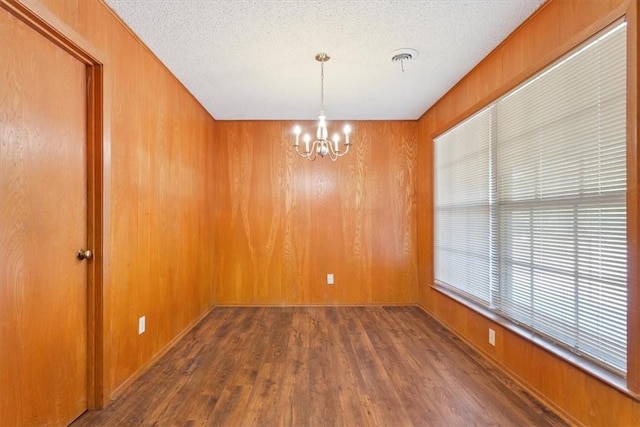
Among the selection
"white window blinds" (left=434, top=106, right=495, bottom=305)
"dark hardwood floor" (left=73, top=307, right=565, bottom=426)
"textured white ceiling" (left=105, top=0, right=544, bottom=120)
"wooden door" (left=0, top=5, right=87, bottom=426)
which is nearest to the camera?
"wooden door" (left=0, top=5, right=87, bottom=426)

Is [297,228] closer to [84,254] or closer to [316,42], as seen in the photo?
[316,42]

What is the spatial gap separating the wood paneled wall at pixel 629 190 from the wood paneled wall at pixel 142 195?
9.06ft

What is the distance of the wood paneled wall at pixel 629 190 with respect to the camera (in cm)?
141

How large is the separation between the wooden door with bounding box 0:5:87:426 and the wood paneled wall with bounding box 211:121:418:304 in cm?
229

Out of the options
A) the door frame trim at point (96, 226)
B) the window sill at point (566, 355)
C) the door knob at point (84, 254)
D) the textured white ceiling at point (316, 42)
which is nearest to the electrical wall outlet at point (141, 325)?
the door frame trim at point (96, 226)

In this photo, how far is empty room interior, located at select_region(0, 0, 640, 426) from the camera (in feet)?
4.95

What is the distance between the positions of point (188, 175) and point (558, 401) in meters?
3.57

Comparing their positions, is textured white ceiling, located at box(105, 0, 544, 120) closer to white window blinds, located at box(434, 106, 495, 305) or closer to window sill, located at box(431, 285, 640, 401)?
white window blinds, located at box(434, 106, 495, 305)

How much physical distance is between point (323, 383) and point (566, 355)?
1.52 meters

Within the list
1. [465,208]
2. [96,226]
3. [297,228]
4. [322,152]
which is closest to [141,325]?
[96,226]

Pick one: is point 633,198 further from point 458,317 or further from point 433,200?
point 433,200

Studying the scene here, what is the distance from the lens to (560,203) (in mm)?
1858

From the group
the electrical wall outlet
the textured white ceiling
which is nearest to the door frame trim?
the electrical wall outlet

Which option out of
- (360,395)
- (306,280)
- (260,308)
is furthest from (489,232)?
(260,308)
